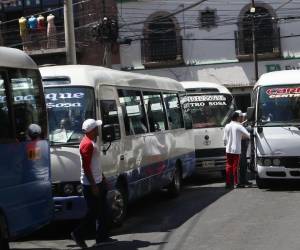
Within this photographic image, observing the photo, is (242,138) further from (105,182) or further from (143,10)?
(143,10)

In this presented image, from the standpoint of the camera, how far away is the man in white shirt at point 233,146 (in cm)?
1434

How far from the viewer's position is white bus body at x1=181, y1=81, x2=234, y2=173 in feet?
53.4

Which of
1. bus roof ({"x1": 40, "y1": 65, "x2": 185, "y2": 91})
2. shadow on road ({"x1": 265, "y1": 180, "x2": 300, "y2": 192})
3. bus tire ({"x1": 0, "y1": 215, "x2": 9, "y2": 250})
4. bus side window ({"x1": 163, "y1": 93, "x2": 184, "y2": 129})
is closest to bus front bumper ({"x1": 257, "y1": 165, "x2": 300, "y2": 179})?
shadow on road ({"x1": 265, "y1": 180, "x2": 300, "y2": 192})

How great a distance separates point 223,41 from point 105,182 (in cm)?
2210

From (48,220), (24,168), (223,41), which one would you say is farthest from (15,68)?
(223,41)

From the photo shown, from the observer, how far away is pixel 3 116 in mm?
7516

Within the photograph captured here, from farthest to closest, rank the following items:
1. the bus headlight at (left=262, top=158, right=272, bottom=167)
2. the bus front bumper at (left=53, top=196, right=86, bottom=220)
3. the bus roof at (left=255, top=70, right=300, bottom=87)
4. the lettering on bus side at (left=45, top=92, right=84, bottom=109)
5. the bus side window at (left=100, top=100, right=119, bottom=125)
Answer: the bus roof at (left=255, top=70, right=300, bottom=87)
the bus headlight at (left=262, top=158, right=272, bottom=167)
the bus side window at (left=100, top=100, right=119, bottom=125)
the lettering on bus side at (left=45, top=92, right=84, bottom=109)
the bus front bumper at (left=53, top=196, right=86, bottom=220)

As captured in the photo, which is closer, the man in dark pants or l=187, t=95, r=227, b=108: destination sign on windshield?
the man in dark pants

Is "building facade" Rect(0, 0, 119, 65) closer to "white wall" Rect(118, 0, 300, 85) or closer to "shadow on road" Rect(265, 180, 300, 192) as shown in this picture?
"white wall" Rect(118, 0, 300, 85)

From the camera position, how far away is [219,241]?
8.67 metres

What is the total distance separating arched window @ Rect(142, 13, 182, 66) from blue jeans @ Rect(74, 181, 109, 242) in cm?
2220

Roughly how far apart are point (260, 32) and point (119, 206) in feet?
70.1

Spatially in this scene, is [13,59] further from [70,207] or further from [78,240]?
[78,240]

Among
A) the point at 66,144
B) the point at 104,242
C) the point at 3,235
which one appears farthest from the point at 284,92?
the point at 3,235
